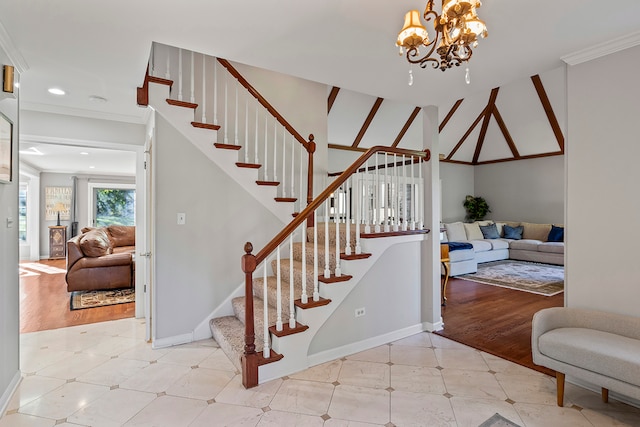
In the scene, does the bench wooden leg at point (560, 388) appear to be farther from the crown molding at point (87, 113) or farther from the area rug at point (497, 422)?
the crown molding at point (87, 113)

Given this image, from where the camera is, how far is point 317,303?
276 cm

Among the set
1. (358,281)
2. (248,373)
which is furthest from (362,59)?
(248,373)

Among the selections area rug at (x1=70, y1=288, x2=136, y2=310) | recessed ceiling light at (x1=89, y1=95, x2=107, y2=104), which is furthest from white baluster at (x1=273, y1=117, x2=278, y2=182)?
area rug at (x1=70, y1=288, x2=136, y2=310)

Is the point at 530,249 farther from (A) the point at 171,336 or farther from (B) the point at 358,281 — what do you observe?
(A) the point at 171,336

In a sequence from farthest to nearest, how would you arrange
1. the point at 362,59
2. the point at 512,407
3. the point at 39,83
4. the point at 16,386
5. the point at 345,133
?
the point at 345,133 → the point at 39,83 → the point at 362,59 → the point at 16,386 → the point at 512,407

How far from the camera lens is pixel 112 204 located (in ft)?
32.0

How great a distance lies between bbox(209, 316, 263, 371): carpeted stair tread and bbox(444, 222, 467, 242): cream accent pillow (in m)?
5.63

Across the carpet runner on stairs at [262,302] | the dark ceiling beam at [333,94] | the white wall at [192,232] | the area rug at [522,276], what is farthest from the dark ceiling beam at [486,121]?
the white wall at [192,232]

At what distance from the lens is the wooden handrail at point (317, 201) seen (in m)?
2.50

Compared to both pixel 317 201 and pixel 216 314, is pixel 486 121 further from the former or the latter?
pixel 216 314

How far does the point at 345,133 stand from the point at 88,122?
14.9 ft

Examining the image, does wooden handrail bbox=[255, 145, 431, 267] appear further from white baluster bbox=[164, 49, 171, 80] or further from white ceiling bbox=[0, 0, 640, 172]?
white baluster bbox=[164, 49, 171, 80]

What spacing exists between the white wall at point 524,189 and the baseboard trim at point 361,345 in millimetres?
7056

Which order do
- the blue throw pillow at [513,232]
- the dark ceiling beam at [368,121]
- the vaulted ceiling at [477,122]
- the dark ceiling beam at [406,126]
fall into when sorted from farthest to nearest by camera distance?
the blue throw pillow at [513,232] < the dark ceiling beam at [406,126] < the vaulted ceiling at [477,122] < the dark ceiling beam at [368,121]
